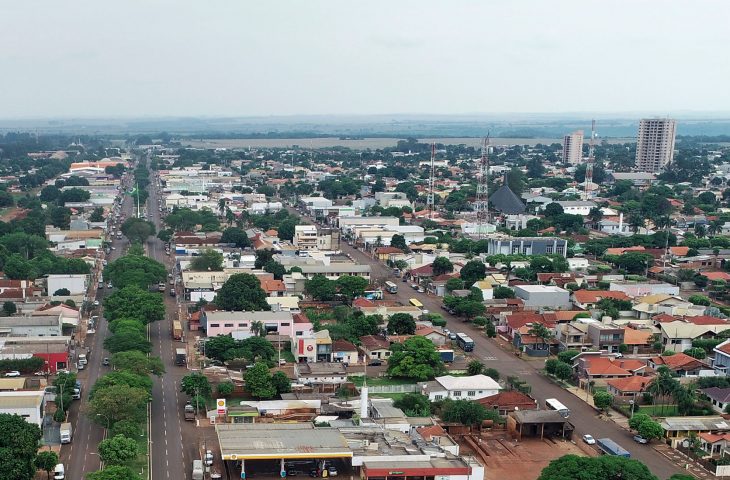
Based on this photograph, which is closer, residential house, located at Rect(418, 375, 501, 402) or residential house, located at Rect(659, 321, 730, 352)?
residential house, located at Rect(418, 375, 501, 402)

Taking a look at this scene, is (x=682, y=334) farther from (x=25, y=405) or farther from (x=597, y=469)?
(x=25, y=405)

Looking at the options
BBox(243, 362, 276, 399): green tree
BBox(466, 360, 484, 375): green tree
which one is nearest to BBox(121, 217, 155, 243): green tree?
BBox(243, 362, 276, 399): green tree

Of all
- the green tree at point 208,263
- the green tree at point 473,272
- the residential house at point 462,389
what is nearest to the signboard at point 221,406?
the residential house at point 462,389

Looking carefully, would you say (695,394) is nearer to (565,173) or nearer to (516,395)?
(516,395)

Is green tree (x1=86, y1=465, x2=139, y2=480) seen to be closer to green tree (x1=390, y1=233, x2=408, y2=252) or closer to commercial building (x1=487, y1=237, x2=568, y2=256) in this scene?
commercial building (x1=487, y1=237, x2=568, y2=256)

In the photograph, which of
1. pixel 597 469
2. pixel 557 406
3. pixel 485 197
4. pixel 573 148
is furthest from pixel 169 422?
pixel 573 148

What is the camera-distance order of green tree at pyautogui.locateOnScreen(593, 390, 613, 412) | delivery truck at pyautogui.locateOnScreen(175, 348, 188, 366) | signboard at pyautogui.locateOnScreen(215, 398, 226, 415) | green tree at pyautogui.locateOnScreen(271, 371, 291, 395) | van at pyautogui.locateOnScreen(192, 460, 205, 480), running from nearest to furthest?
van at pyautogui.locateOnScreen(192, 460, 205, 480)
signboard at pyautogui.locateOnScreen(215, 398, 226, 415)
green tree at pyautogui.locateOnScreen(593, 390, 613, 412)
green tree at pyautogui.locateOnScreen(271, 371, 291, 395)
delivery truck at pyautogui.locateOnScreen(175, 348, 188, 366)
